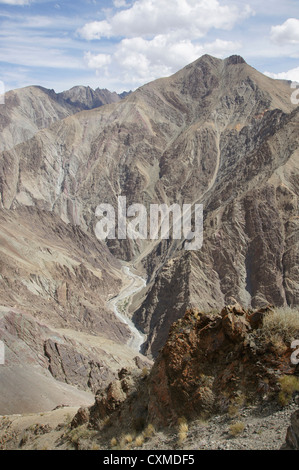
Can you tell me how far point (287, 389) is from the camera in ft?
32.3

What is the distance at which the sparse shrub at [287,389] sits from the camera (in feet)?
32.1

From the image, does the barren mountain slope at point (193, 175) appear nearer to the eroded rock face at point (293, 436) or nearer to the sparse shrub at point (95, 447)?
the sparse shrub at point (95, 447)

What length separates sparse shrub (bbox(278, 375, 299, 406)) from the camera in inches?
385

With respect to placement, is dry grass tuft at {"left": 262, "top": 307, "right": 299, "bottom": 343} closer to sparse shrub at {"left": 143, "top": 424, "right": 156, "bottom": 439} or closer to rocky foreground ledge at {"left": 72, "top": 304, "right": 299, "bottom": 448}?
rocky foreground ledge at {"left": 72, "top": 304, "right": 299, "bottom": 448}

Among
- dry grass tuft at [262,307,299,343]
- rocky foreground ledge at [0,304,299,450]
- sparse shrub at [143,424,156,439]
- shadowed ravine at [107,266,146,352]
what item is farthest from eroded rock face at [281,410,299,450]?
shadowed ravine at [107,266,146,352]

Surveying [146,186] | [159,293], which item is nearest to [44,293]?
[159,293]

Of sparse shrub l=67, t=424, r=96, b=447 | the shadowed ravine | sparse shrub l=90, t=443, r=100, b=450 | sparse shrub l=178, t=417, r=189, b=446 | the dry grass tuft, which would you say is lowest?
the shadowed ravine

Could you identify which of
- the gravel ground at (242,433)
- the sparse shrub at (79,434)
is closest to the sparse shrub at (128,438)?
the gravel ground at (242,433)

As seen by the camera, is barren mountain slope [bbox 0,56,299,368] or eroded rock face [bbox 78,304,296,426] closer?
eroded rock face [bbox 78,304,296,426]

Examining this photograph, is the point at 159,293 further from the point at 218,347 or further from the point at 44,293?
the point at 218,347

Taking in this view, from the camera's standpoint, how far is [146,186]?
111438 millimetres

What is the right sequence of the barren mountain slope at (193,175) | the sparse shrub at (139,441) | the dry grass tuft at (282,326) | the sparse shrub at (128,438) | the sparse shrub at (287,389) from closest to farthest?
the sparse shrub at (287,389) < the dry grass tuft at (282,326) < the sparse shrub at (139,441) < the sparse shrub at (128,438) < the barren mountain slope at (193,175)

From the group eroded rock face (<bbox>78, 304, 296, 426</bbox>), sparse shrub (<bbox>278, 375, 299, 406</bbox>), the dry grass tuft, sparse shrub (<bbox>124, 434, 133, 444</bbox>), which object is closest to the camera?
sparse shrub (<bbox>278, 375, 299, 406</bbox>)

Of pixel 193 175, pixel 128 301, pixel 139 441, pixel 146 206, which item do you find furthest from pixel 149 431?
pixel 193 175
